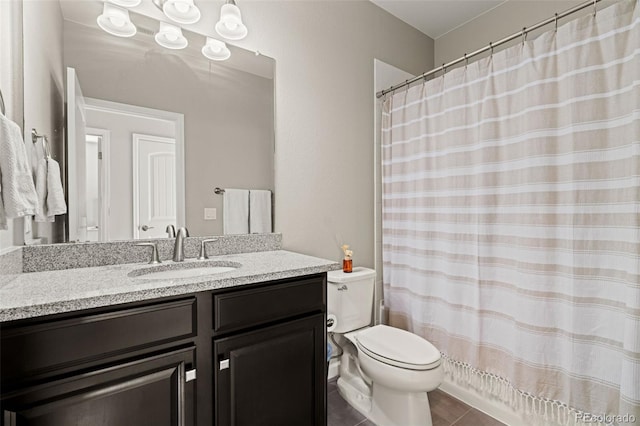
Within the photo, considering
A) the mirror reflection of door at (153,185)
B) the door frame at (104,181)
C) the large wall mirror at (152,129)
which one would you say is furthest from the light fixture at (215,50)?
the door frame at (104,181)

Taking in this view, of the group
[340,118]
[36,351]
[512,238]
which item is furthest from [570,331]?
[36,351]

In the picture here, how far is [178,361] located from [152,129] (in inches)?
40.7

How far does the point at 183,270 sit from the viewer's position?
1335 mm

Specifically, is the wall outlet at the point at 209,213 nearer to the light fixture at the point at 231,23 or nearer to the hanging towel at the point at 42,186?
the hanging towel at the point at 42,186

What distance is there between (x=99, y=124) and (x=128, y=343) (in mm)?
955

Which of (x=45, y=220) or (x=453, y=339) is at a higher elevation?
(x=45, y=220)

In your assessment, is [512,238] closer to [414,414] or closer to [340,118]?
[414,414]

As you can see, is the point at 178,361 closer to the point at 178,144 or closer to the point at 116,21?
the point at 178,144

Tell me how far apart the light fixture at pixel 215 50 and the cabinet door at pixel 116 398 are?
1.39m

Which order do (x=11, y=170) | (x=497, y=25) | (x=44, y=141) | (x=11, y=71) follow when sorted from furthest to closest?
1. (x=497, y=25)
2. (x=44, y=141)
3. (x=11, y=71)
4. (x=11, y=170)

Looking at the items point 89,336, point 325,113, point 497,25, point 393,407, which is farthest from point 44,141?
point 497,25

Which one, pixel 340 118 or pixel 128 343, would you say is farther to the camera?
pixel 340 118

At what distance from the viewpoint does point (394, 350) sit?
1554 millimetres

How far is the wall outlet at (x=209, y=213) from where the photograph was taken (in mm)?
1548
